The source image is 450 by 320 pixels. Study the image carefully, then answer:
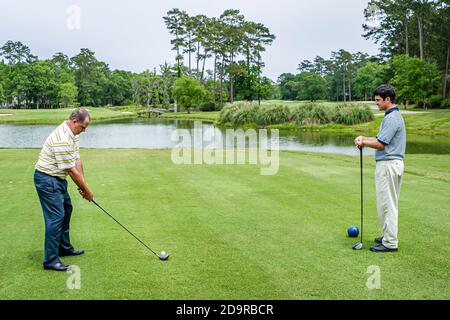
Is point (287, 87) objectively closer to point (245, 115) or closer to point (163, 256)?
point (245, 115)

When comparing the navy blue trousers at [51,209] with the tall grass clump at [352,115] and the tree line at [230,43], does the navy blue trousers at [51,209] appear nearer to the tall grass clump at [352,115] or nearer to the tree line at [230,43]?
the tall grass clump at [352,115]

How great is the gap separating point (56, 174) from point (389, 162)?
4.40 meters

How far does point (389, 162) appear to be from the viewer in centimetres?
621

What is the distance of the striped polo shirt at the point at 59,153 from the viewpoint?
18.5 feet

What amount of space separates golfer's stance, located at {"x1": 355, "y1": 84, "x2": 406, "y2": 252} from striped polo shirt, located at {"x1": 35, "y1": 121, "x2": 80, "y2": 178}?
3817 mm

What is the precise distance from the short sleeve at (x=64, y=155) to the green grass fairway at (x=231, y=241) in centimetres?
129

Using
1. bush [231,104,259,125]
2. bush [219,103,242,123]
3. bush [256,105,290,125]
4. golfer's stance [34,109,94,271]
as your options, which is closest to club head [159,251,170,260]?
golfer's stance [34,109,94,271]

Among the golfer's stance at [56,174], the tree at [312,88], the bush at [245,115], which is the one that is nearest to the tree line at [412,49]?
the tree at [312,88]

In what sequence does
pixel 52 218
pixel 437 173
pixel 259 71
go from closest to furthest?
pixel 52 218
pixel 437 173
pixel 259 71

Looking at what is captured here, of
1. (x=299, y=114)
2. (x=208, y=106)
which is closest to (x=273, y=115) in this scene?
(x=299, y=114)
